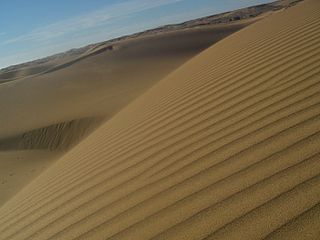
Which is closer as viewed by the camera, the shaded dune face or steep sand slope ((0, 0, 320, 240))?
steep sand slope ((0, 0, 320, 240))

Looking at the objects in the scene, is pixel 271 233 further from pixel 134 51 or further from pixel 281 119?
pixel 134 51

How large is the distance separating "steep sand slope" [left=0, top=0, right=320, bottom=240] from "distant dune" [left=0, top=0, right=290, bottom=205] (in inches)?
168

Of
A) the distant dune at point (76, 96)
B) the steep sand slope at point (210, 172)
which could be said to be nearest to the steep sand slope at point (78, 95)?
the distant dune at point (76, 96)

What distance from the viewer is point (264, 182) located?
7.39 feet

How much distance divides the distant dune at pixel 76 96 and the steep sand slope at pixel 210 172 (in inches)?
168

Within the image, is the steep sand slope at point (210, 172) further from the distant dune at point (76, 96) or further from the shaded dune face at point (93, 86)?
the shaded dune face at point (93, 86)

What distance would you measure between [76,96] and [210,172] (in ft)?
58.5

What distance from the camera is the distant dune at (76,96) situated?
39.6ft

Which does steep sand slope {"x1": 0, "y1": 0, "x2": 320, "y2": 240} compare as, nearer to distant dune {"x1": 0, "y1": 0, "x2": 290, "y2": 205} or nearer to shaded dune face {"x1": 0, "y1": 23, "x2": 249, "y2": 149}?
distant dune {"x1": 0, "y1": 0, "x2": 290, "y2": 205}

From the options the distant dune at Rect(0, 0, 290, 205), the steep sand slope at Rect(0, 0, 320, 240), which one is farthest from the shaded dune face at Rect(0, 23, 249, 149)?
the steep sand slope at Rect(0, 0, 320, 240)

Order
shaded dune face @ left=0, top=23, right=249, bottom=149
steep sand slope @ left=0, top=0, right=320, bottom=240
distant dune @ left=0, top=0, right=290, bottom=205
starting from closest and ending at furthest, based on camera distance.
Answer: steep sand slope @ left=0, top=0, right=320, bottom=240 → distant dune @ left=0, top=0, right=290, bottom=205 → shaded dune face @ left=0, top=23, right=249, bottom=149

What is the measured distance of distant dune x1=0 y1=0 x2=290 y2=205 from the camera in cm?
1207

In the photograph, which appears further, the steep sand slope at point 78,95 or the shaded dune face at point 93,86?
the shaded dune face at point 93,86

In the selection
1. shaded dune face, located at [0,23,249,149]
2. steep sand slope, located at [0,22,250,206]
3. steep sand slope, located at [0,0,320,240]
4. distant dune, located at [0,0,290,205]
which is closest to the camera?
steep sand slope, located at [0,0,320,240]
